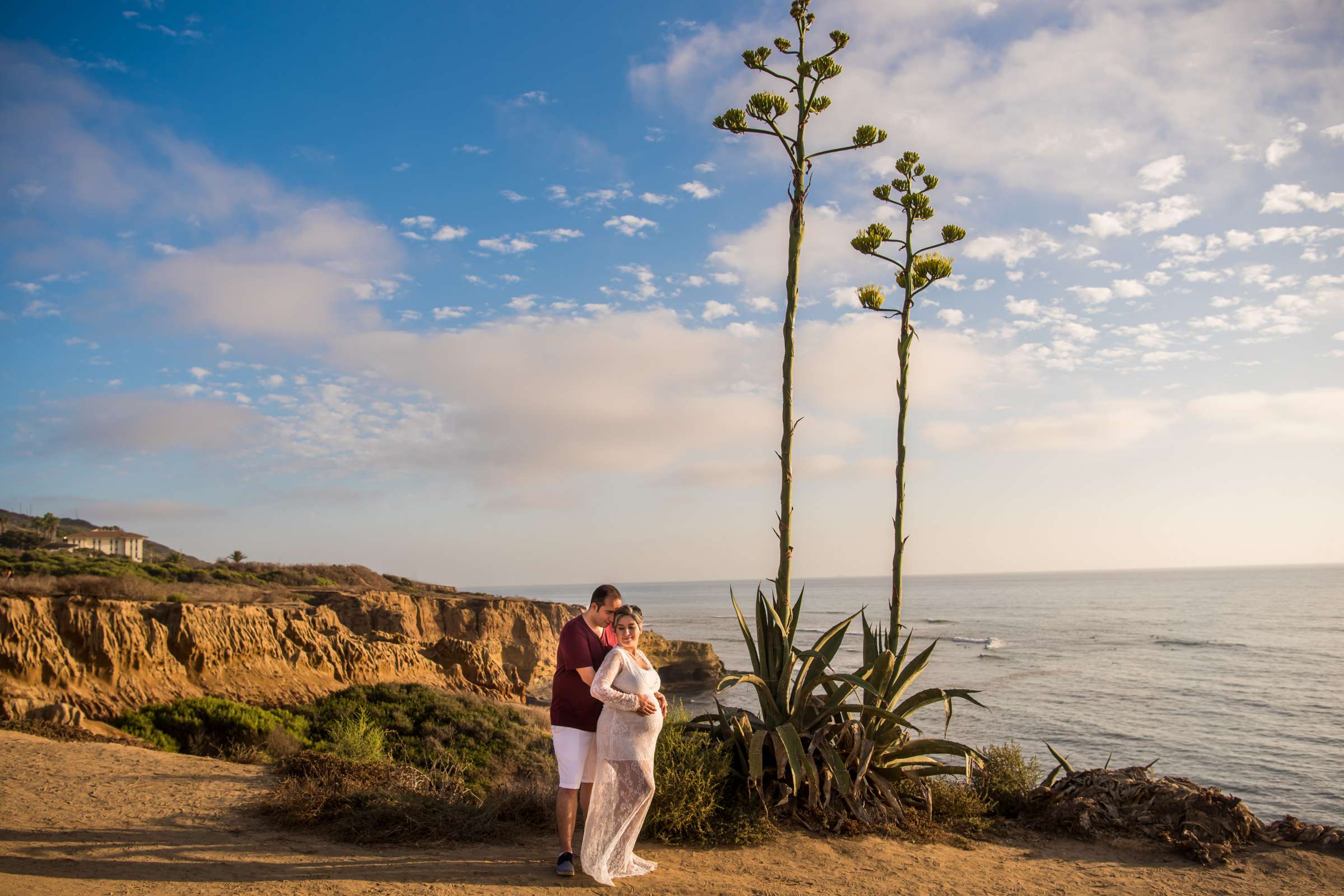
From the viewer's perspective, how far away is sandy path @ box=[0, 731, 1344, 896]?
174 inches

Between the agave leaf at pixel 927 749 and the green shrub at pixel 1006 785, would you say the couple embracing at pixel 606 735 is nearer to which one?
the agave leaf at pixel 927 749

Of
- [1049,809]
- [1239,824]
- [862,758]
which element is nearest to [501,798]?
[862,758]

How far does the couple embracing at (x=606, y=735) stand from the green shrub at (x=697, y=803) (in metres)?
0.59

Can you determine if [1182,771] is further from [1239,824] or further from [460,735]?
[460,735]

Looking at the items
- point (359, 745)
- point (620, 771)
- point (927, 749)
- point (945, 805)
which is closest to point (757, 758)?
point (620, 771)

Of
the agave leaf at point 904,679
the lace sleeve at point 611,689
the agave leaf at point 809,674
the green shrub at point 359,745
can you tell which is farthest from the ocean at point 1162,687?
the lace sleeve at point 611,689

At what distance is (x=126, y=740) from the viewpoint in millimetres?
8695

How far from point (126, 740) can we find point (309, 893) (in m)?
6.15

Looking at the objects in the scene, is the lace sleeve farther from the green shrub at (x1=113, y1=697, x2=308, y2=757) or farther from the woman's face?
the green shrub at (x1=113, y1=697, x2=308, y2=757)

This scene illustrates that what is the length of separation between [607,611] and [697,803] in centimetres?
164

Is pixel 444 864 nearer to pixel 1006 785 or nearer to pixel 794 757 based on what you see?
pixel 794 757

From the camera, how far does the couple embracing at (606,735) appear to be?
4.48 m

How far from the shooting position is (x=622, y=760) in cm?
457

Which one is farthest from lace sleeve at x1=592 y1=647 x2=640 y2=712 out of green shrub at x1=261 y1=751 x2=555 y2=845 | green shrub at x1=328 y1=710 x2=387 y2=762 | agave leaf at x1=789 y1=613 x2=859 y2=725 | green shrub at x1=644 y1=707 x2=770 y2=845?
green shrub at x1=328 y1=710 x2=387 y2=762
